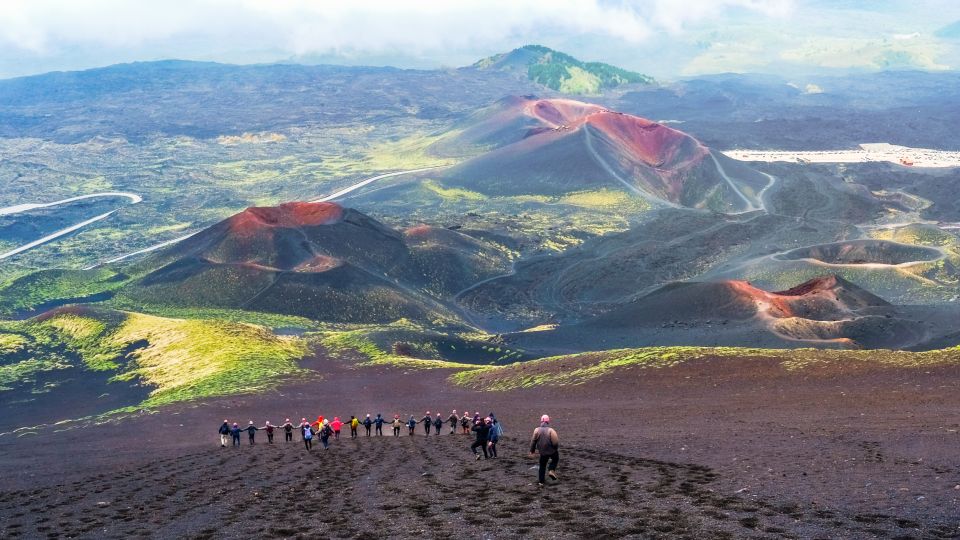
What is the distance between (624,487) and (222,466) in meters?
13.5

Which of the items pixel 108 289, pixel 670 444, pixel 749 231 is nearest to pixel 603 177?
pixel 749 231

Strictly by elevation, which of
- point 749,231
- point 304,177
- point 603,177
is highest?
point 304,177

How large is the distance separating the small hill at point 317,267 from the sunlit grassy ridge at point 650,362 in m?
27.0

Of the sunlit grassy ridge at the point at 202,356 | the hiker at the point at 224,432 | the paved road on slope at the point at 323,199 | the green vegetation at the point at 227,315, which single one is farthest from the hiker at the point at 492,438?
the paved road on slope at the point at 323,199

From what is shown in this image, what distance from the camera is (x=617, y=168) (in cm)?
13625

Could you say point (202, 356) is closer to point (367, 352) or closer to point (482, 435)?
point (367, 352)

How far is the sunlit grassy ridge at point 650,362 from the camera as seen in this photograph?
39.1m

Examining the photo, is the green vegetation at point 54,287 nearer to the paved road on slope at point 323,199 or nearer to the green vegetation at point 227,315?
the green vegetation at point 227,315

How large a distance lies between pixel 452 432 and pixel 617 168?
107 m

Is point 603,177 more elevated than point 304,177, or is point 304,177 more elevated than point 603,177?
point 304,177

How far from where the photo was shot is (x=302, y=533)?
58.6ft

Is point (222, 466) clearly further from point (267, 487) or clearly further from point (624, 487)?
point (624, 487)

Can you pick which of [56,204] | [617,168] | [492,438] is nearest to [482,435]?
[492,438]

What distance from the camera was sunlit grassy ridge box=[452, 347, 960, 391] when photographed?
128ft
